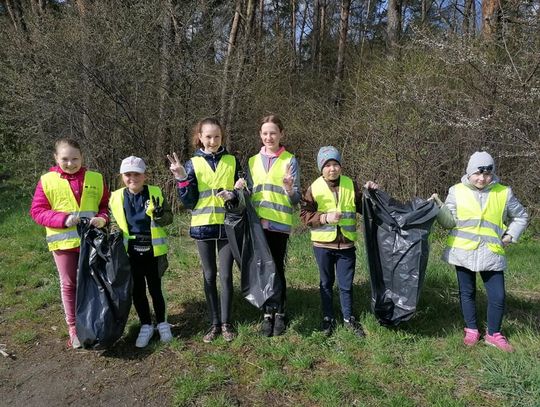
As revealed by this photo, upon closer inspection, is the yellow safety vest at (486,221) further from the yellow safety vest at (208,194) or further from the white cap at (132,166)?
the white cap at (132,166)

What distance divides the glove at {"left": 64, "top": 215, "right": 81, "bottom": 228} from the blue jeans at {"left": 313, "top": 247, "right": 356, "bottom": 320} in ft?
6.43

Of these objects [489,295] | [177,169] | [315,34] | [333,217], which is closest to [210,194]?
[177,169]

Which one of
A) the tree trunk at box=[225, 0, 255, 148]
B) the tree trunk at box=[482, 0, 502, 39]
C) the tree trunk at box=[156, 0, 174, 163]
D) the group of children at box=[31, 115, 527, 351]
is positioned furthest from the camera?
the tree trunk at box=[225, 0, 255, 148]

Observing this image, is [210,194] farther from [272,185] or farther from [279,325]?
[279,325]

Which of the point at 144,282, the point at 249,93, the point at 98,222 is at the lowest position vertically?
the point at 144,282

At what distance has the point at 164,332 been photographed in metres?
3.69

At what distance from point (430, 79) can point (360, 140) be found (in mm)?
1701

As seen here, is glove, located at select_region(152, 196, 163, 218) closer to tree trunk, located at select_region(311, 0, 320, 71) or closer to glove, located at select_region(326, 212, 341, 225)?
glove, located at select_region(326, 212, 341, 225)

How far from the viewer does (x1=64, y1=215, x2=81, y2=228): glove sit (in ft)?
11.0

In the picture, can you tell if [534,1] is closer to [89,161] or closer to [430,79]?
A: [430,79]

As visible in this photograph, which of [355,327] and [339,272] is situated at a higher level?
[339,272]

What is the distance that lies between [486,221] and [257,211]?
1800mm

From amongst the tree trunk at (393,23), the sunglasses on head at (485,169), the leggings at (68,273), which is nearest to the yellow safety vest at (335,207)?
the sunglasses on head at (485,169)

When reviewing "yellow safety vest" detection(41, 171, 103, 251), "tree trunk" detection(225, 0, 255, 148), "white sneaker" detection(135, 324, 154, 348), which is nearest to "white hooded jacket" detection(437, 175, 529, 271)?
"white sneaker" detection(135, 324, 154, 348)
